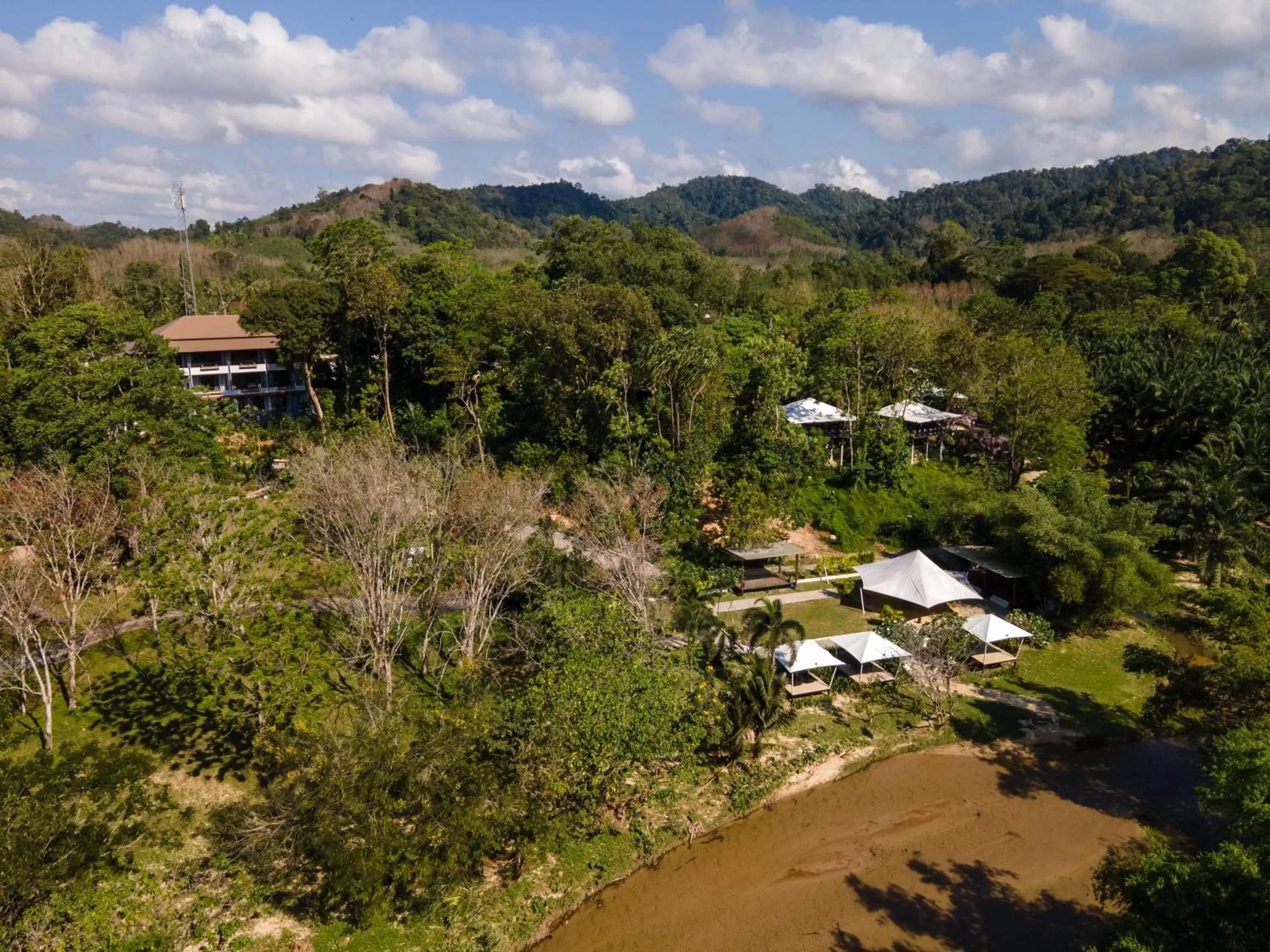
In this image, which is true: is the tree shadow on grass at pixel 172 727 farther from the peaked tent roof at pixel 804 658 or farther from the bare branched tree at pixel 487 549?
the peaked tent roof at pixel 804 658

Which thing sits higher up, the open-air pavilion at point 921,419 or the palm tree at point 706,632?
the open-air pavilion at point 921,419

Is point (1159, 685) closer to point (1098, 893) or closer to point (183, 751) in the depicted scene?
point (1098, 893)

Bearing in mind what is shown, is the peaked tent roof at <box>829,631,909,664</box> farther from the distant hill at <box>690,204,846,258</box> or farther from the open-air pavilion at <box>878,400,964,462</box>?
the distant hill at <box>690,204,846,258</box>

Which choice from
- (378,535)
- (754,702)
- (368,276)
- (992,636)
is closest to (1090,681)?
(992,636)

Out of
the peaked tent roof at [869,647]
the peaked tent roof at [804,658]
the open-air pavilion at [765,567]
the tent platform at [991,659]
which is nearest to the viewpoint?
the peaked tent roof at [804,658]

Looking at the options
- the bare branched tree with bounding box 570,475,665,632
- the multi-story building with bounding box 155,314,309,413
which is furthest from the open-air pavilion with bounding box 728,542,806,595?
the multi-story building with bounding box 155,314,309,413

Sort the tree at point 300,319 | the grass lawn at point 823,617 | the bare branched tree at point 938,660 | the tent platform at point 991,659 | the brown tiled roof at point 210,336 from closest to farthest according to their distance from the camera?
the bare branched tree at point 938,660
the tent platform at point 991,659
the grass lawn at point 823,617
the tree at point 300,319
the brown tiled roof at point 210,336

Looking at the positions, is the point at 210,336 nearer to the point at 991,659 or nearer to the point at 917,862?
the point at 991,659

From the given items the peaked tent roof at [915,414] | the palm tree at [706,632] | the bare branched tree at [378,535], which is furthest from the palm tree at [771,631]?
the peaked tent roof at [915,414]
